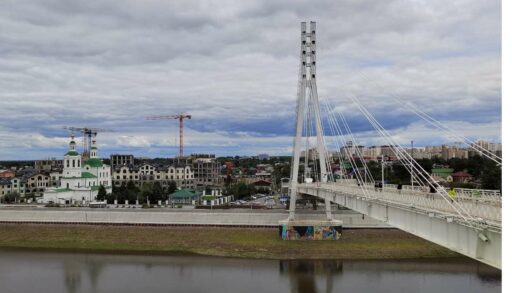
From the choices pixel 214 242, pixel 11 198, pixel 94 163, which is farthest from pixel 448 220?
pixel 11 198

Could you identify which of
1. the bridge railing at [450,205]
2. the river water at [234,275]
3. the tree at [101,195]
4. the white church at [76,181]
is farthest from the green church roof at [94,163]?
the bridge railing at [450,205]

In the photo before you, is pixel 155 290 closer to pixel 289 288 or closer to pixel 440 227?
pixel 289 288

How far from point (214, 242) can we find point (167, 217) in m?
6.41

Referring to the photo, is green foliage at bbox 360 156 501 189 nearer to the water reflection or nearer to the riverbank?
the riverbank

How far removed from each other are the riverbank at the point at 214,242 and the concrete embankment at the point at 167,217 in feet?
2.53

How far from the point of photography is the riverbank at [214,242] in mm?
32781

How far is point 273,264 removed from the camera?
1217 inches

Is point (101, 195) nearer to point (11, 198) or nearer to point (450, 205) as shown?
point (11, 198)

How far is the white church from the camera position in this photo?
57297 mm

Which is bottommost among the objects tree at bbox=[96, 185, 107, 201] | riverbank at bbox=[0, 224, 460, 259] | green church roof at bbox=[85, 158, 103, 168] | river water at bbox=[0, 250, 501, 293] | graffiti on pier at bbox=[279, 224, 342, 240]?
river water at bbox=[0, 250, 501, 293]

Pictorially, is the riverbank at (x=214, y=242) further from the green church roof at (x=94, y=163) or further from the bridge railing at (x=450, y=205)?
the green church roof at (x=94, y=163)

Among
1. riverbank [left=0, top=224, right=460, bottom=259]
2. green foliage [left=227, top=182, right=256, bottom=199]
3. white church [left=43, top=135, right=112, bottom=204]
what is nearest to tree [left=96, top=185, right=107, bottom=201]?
white church [left=43, top=135, right=112, bottom=204]

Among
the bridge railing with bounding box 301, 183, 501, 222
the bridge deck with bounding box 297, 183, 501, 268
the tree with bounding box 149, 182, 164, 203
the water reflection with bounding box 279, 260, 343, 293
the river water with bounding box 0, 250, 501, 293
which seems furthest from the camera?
the tree with bounding box 149, 182, 164, 203

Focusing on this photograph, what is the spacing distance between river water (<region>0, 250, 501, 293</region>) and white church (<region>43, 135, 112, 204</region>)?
80.7 ft
